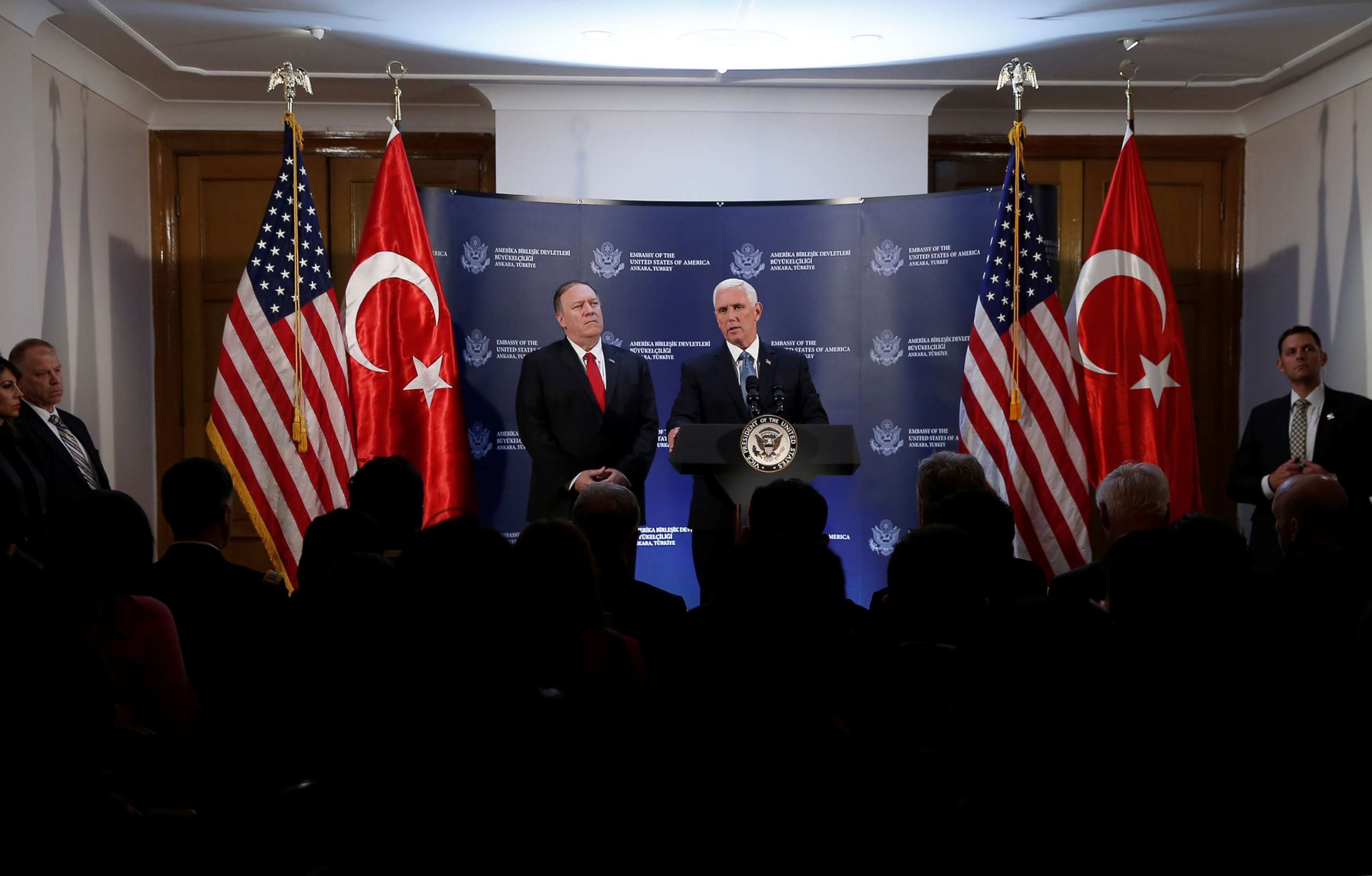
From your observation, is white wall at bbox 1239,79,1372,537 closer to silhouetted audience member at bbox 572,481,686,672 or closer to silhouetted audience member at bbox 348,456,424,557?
silhouetted audience member at bbox 572,481,686,672

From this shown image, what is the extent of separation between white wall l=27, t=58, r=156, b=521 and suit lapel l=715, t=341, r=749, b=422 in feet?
10.9

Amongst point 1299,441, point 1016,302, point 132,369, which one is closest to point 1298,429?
point 1299,441

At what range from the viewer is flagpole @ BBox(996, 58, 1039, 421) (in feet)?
17.2

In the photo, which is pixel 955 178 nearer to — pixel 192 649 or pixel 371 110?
pixel 371 110

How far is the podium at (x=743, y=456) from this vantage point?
4.08 m

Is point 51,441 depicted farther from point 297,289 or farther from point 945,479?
point 945,479

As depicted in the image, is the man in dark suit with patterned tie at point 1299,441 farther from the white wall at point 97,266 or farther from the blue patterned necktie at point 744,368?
the white wall at point 97,266

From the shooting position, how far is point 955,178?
7.05 m

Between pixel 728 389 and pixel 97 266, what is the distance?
3.74 meters

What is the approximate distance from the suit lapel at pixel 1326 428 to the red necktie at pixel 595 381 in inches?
137

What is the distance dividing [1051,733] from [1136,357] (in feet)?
13.2

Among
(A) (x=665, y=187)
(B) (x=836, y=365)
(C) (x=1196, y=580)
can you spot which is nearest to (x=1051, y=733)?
(C) (x=1196, y=580)

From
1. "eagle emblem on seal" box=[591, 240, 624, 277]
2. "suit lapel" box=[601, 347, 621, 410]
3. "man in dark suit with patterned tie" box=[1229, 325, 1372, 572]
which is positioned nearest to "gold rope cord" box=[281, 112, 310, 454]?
"suit lapel" box=[601, 347, 621, 410]

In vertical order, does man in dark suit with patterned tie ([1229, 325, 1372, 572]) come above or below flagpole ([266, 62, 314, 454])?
below
